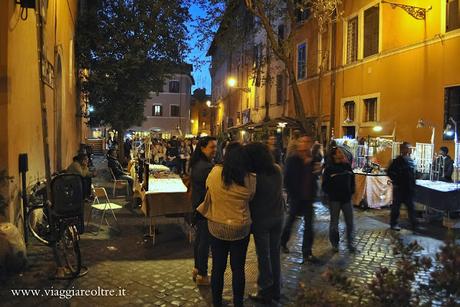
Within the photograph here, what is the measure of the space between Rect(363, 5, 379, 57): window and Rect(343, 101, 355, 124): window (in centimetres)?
210

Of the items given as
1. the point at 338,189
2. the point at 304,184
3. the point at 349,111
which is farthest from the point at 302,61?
the point at 304,184

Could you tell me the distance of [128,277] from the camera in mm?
6039

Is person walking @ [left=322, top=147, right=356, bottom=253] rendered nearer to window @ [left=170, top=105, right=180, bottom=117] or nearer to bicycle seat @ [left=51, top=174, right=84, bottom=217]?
bicycle seat @ [left=51, top=174, right=84, bottom=217]

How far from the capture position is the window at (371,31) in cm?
1755

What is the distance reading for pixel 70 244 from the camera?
21.8 ft

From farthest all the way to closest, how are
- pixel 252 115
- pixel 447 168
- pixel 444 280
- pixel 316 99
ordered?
1. pixel 252 115
2. pixel 316 99
3. pixel 447 168
4. pixel 444 280

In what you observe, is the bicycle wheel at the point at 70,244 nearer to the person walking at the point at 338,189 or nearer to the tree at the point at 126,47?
the person walking at the point at 338,189

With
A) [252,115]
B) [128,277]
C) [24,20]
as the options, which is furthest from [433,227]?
[252,115]

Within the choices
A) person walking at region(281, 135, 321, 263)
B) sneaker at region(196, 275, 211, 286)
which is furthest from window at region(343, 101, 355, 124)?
sneaker at region(196, 275, 211, 286)

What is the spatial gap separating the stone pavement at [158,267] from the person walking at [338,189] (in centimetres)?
44

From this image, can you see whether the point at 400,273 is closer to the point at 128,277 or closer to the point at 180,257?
the point at 128,277

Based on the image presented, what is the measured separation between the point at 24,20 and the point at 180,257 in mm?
4326

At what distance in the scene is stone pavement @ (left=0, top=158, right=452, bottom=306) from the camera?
5277 millimetres

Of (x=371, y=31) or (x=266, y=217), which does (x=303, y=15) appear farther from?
(x=266, y=217)
